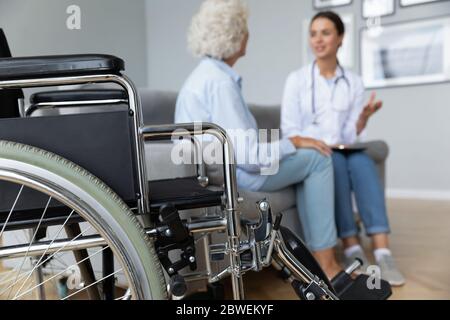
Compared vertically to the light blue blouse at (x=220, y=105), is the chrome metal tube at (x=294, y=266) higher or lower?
lower

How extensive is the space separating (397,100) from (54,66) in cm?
304

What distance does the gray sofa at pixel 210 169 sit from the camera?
99cm

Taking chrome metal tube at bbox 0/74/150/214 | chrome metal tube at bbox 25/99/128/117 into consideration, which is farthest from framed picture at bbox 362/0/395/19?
chrome metal tube at bbox 0/74/150/214

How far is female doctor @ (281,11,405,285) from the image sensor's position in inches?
61.5

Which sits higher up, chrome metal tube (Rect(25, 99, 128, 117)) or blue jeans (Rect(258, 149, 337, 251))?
chrome metal tube (Rect(25, 99, 128, 117))

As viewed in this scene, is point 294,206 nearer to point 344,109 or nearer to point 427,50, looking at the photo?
point 344,109

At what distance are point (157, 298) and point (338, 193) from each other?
113 cm

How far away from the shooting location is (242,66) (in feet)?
8.90

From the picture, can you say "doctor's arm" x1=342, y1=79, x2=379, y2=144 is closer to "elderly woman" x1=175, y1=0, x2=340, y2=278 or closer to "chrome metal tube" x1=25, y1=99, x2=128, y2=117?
"elderly woman" x1=175, y1=0, x2=340, y2=278

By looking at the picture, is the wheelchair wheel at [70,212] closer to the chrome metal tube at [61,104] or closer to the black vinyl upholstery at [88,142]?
the black vinyl upholstery at [88,142]

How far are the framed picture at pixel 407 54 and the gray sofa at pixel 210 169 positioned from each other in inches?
49.7

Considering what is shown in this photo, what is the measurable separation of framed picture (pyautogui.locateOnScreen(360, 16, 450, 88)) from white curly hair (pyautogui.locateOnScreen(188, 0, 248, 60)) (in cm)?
221

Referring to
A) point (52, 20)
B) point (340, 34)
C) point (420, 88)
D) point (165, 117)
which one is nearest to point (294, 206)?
point (165, 117)

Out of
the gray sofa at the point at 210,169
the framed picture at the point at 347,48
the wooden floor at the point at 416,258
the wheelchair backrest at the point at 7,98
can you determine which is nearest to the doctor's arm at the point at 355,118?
the gray sofa at the point at 210,169
